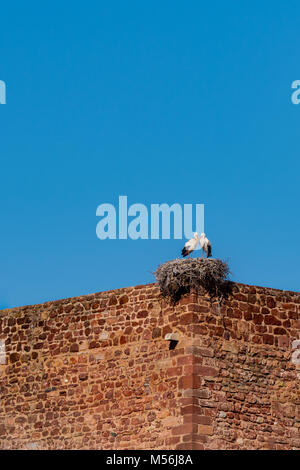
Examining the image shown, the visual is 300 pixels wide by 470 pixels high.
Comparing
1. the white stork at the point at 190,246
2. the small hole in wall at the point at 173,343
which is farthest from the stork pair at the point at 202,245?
the small hole in wall at the point at 173,343

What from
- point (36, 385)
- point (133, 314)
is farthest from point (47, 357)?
point (133, 314)

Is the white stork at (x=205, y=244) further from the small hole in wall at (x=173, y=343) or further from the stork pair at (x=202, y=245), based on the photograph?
the small hole in wall at (x=173, y=343)

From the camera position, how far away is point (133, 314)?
21.6 m

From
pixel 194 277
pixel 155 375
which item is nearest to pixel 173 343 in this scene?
pixel 155 375

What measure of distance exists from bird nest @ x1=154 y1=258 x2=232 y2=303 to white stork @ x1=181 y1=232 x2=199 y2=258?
14.8 inches

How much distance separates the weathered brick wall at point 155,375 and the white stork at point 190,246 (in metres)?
0.97

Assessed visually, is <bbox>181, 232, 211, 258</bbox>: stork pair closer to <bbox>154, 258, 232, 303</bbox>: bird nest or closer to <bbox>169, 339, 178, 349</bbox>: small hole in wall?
<bbox>154, 258, 232, 303</bbox>: bird nest

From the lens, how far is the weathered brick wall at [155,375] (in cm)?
2048

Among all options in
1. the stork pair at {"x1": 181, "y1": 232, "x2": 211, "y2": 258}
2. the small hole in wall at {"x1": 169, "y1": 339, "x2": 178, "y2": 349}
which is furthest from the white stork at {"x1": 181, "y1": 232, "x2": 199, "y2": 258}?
the small hole in wall at {"x1": 169, "y1": 339, "x2": 178, "y2": 349}

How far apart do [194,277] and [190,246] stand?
0.80m

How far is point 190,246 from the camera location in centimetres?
2156

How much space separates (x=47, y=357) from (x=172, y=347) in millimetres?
3031

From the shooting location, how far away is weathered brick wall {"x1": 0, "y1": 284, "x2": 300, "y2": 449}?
20.5m
